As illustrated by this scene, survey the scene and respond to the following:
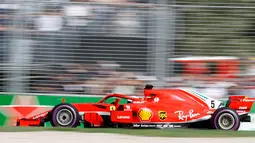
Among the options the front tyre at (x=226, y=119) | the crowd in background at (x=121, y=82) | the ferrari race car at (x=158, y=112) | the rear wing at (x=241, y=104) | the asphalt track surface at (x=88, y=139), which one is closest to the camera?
the asphalt track surface at (x=88, y=139)

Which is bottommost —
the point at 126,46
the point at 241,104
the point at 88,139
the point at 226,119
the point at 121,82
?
the point at 88,139

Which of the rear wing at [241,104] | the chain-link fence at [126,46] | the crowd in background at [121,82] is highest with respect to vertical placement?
the chain-link fence at [126,46]

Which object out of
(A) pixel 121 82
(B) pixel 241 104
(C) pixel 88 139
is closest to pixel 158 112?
(B) pixel 241 104

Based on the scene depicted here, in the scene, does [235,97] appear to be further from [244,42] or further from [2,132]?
[2,132]

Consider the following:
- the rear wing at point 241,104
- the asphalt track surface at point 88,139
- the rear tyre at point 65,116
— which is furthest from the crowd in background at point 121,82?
the asphalt track surface at point 88,139

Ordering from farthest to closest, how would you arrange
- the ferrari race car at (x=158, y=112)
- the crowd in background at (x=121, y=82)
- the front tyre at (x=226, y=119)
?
the crowd in background at (x=121, y=82), the ferrari race car at (x=158, y=112), the front tyre at (x=226, y=119)

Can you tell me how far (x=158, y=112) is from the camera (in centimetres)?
1150

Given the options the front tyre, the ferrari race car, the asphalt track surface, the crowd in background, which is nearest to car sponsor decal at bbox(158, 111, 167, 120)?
the ferrari race car

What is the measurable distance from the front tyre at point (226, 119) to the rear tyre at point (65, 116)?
2.28 metres

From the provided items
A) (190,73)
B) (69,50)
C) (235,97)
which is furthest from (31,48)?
(235,97)

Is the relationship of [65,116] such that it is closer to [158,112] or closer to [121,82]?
[158,112]

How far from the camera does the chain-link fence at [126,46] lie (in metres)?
12.8

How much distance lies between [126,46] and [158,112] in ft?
6.29

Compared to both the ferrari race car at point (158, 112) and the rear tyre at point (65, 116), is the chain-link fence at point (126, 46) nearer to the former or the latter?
the ferrari race car at point (158, 112)
